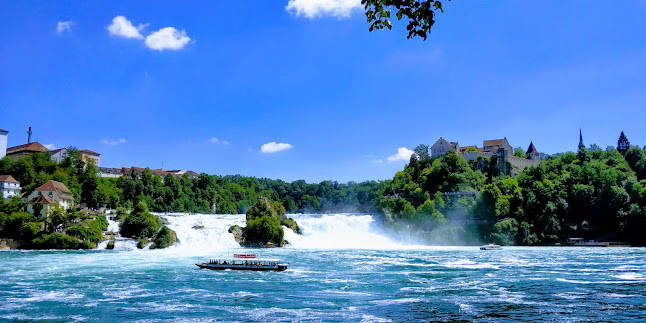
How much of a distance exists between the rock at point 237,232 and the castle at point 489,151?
146 feet

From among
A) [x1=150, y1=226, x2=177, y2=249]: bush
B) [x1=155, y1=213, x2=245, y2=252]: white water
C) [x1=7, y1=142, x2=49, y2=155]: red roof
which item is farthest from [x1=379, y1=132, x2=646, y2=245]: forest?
[x1=7, y1=142, x2=49, y2=155]: red roof

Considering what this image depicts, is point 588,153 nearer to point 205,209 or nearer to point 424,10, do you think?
point 205,209

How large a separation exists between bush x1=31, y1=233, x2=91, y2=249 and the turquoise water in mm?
14516

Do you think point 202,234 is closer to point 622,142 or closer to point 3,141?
point 3,141

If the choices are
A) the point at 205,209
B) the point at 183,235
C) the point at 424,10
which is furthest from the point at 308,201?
the point at 424,10

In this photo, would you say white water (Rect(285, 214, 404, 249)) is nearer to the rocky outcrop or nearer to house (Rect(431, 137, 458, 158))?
the rocky outcrop

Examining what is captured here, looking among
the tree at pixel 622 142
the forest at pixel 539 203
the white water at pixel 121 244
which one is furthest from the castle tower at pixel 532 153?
the white water at pixel 121 244

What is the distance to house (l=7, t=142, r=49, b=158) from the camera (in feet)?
251

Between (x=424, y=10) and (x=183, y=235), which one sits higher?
(x=424, y=10)

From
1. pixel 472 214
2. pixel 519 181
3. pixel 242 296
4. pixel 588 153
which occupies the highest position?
pixel 588 153

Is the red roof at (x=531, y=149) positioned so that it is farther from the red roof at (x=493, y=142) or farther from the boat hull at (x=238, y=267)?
the boat hull at (x=238, y=267)

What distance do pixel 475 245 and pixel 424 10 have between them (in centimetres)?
5643

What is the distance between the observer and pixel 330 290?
67.4 feet

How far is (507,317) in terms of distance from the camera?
14.6 m
